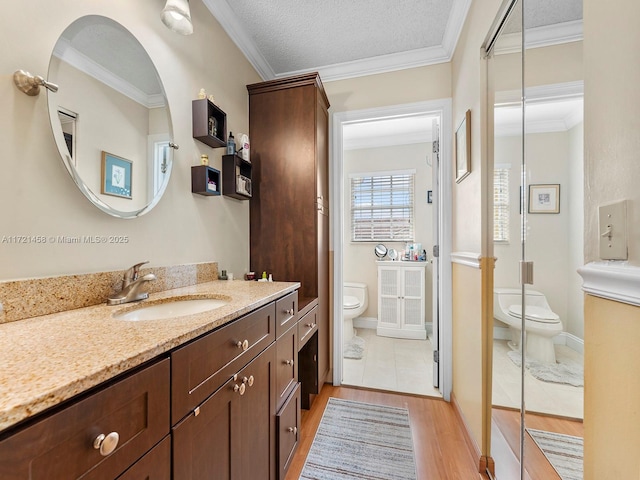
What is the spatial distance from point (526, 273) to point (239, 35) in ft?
7.11

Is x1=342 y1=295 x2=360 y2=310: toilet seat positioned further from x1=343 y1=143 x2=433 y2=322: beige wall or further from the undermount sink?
the undermount sink

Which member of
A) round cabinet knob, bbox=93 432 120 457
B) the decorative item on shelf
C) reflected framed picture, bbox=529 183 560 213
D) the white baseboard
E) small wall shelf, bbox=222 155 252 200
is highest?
the decorative item on shelf

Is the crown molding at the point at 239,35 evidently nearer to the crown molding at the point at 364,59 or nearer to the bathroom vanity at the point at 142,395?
the crown molding at the point at 364,59

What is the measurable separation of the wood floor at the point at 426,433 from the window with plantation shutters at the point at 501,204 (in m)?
1.18

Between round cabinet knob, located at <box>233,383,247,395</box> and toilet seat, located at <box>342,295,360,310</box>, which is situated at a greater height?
round cabinet knob, located at <box>233,383,247,395</box>

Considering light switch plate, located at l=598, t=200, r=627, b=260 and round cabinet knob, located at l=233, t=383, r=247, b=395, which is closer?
light switch plate, located at l=598, t=200, r=627, b=260

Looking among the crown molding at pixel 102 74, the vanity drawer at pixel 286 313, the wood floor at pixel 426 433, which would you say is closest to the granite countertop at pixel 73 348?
the vanity drawer at pixel 286 313

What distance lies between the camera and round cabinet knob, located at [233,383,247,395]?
854 mm

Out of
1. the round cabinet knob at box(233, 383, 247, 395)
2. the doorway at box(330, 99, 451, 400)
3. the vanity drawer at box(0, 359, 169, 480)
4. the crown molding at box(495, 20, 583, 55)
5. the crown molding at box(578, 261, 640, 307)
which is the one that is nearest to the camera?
the vanity drawer at box(0, 359, 169, 480)

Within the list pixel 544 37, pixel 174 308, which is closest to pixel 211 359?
pixel 174 308

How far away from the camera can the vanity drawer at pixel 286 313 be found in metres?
1.20

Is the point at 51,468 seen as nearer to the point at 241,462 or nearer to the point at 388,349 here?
the point at 241,462

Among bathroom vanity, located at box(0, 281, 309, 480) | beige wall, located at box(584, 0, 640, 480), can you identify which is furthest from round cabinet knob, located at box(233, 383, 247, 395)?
beige wall, located at box(584, 0, 640, 480)

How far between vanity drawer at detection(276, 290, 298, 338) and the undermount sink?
9.4 inches
